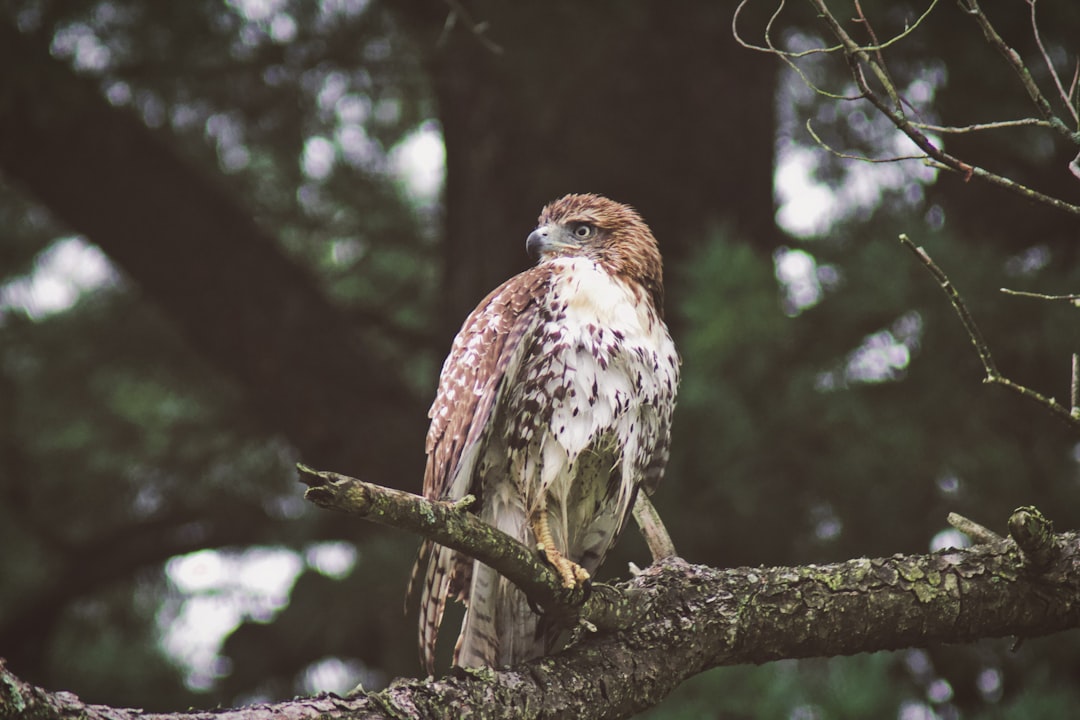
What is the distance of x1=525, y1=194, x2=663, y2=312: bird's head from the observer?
406cm

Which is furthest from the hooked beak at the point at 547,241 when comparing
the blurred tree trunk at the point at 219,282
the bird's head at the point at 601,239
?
the blurred tree trunk at the point at 219,282

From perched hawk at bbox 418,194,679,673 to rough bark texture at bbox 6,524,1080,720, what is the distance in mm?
462

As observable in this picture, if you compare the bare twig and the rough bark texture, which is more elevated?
the bare twig

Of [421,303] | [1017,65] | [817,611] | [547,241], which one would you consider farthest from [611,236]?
[421,303]

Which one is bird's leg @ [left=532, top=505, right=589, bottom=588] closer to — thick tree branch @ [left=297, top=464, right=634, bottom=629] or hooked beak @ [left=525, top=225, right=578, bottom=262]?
thick tree branch @ [left=297, top=464, right=634, bottom=629]

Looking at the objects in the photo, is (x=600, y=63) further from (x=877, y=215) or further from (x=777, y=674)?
(x=777, y=674)

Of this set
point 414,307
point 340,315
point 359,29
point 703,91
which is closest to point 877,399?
point 703,91

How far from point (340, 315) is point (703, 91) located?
2.01 m

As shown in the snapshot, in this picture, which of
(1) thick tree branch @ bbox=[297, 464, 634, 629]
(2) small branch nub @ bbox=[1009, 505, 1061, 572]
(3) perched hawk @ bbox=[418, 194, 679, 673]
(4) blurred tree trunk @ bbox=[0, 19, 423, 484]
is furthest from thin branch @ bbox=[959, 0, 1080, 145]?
(4) blurred tree trunk @ bbox=[0, 19, 423, 484]

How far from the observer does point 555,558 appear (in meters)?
3.12

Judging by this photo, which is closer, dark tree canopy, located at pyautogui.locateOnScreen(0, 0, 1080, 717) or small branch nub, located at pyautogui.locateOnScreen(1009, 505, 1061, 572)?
small branch nub, located at pyautogui.locateOnScreen(1009, 505, 1061, 572)

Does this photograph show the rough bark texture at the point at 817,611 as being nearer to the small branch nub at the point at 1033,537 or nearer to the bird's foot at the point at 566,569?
the small branch nub at the point at 1033,537

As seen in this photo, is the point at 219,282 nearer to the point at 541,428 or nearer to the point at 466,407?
the point at 466,407

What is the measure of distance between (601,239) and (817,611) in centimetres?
159
